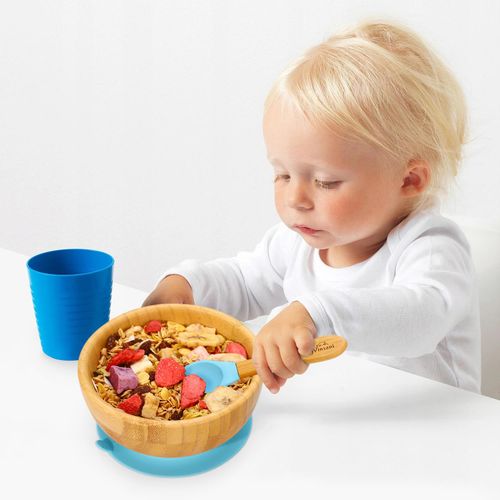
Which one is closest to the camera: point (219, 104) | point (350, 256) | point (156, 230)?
point (350, 256)

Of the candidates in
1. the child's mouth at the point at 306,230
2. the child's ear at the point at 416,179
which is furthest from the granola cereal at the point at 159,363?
the child's ear at the point at 416,179

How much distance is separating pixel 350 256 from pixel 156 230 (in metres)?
1.44

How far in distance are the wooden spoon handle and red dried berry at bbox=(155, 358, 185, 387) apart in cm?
6

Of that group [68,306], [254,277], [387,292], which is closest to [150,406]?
[68,306]

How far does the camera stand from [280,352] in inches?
27.9

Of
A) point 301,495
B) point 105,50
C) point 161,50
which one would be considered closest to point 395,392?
point 301,495

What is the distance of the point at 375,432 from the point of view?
28.5 inches

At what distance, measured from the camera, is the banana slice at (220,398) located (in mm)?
677

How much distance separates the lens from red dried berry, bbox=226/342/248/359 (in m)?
0.78

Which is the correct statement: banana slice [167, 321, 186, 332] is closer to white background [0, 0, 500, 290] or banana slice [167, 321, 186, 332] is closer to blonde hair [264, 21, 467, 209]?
blonde hair [264, 21, 467, 209]

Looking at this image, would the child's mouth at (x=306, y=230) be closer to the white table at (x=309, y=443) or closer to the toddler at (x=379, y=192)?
the toddler at (x=379, y=192)

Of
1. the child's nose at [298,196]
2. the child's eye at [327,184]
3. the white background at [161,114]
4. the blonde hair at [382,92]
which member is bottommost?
the white background at [161,114]

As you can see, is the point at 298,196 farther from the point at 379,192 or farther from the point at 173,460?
the point at 173,460

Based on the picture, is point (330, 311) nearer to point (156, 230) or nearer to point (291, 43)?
point (291, 43)
